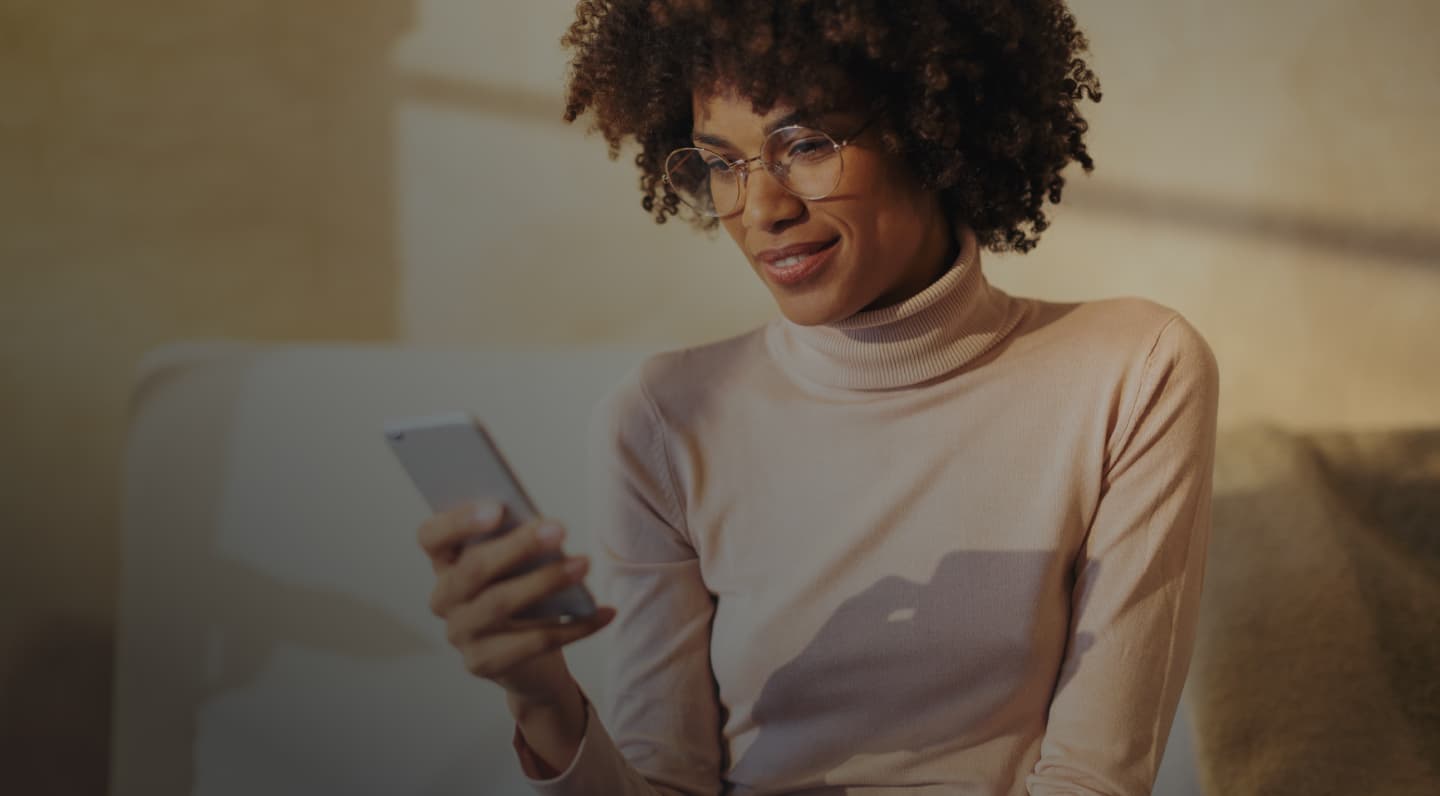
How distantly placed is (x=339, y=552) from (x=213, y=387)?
257mm

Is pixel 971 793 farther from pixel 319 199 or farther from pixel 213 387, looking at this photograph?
pixel 319 199

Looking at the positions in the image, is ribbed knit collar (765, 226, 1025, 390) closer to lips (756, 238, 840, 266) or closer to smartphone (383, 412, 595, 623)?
lips (756, 238, 840, 266)

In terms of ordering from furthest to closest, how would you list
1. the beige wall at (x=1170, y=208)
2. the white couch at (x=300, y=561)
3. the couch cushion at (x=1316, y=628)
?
1. the beige wall at (x=1170, y=208)
2. the white couch at (x=300, y=561)
3. the couch cushion at (x=1316, y=628)

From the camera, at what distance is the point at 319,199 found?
1.65 m

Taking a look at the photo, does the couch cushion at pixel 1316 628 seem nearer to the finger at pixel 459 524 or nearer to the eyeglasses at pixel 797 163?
the eyeglasses at pixel 797 163

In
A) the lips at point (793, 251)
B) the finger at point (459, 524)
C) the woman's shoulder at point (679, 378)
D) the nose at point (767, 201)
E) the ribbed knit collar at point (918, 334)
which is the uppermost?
the nose at point (767, 201)

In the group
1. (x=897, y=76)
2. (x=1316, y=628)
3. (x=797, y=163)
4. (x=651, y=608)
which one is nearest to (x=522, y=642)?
(x=651, y=608)

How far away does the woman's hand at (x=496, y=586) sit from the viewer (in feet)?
2.28

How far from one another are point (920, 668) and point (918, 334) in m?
0.26

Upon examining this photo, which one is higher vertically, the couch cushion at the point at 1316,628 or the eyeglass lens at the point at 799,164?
the eyeglass lens at the point at 799,164

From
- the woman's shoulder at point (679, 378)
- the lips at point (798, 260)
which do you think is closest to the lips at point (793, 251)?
the lips at point (798, 260)

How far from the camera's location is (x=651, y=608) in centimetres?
98

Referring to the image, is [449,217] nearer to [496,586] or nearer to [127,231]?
[127,231]

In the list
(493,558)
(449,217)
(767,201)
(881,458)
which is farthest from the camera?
(449,217)
